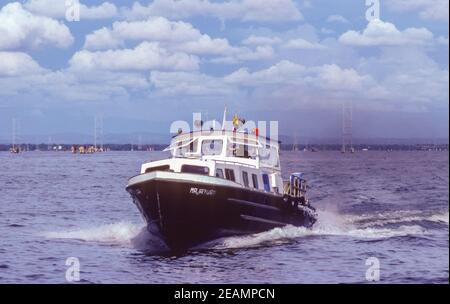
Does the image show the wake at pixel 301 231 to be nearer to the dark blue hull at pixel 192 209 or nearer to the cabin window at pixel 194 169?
the dark blue hull at pixel 192 209

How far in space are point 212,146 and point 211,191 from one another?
571 cm

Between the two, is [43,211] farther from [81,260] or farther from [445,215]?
[445,215]

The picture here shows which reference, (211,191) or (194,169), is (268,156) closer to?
(194,169)

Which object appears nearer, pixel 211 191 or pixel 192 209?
pixel 192 209

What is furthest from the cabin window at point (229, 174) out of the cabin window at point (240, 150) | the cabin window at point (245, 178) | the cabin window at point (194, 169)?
the cabin window at point (240, 150)

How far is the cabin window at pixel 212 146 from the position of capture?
36375 millimetres

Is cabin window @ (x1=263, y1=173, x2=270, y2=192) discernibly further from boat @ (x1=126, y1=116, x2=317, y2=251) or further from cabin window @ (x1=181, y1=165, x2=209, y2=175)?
cabin window @ (x1=181, y1=165, x2=209, y2=175)

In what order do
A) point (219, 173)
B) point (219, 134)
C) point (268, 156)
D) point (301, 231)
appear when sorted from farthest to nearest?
point (268, 156) → point (301, 231) → point (219, 134) → point (219, 173)

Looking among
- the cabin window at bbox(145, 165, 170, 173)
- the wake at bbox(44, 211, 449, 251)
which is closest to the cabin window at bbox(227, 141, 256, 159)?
the cabin window at bbox(145, 165, 170, 173)

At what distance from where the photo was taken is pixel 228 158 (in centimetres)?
3525

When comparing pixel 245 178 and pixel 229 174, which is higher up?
pixel 229 174

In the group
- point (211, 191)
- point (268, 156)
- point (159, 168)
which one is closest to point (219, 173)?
point (211, 191)

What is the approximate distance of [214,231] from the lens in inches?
1271
